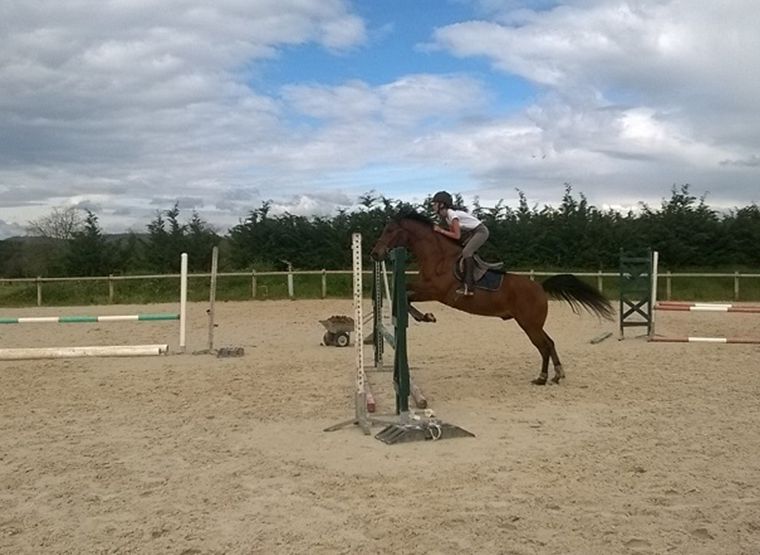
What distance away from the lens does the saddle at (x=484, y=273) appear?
773 cm

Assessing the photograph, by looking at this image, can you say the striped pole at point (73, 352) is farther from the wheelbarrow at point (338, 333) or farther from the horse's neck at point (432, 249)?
the horse's neck at point (432, 249)

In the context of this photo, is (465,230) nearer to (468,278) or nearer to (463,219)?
(463,219)

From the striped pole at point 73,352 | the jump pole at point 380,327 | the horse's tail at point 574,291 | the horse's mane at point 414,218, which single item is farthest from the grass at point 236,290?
the horse's mane at point 414,218

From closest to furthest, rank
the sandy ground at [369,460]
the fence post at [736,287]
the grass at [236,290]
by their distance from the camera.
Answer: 1. the sandy ground at [369,460]
2. the fence post at [736,287]
3. the grass at [236,290]

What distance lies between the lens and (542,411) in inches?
262

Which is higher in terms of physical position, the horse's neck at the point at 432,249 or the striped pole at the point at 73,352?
the horse's neck at the point at 432,249

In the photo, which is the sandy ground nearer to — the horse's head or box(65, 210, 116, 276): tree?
the horse's head

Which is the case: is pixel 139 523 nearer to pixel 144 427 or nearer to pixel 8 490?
pixel 8 490

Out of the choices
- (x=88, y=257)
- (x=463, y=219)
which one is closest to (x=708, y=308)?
(x=463, y=219)

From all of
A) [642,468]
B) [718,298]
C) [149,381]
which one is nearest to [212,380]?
[149,381]

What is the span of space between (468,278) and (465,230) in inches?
21.1

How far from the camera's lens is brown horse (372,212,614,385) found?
7723 millimetres

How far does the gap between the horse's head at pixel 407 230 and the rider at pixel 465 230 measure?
12 centimetres

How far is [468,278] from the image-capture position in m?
7.73
